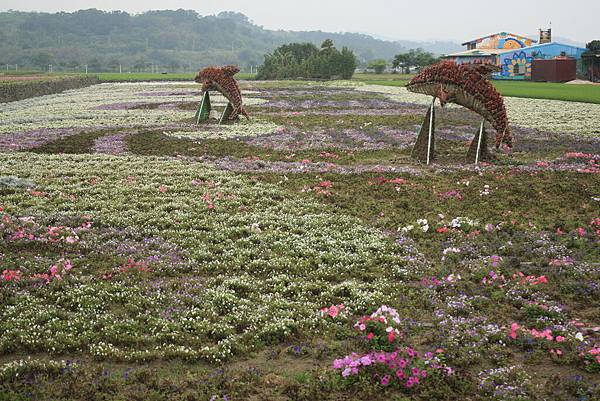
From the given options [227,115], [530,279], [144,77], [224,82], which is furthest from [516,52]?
[530,279]

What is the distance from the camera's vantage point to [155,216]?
1530cm

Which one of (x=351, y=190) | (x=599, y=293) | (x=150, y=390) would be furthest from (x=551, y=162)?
(x=150, y=390)

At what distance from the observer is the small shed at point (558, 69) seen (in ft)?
287

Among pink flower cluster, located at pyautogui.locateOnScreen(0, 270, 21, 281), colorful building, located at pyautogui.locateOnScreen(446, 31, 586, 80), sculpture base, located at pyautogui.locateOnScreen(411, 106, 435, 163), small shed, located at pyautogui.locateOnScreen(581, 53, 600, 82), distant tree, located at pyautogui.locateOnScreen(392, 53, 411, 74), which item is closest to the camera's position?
pink flower cluster, located at pyautogui.locateOnScreen(0, 270, 21, 281)

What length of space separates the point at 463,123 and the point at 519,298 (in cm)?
2907

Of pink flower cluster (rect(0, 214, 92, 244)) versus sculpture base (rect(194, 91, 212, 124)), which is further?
sculpture base (rect(194, 91, 212, 124))

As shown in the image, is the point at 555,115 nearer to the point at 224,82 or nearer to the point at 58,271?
the point at 224,82

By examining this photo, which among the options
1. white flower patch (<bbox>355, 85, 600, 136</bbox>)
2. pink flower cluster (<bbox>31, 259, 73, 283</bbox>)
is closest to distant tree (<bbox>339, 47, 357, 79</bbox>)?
white flower patch (<bbox>355, 85, 600, 136</bbox>)

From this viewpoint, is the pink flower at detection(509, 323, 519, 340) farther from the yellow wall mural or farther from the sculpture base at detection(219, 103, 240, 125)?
the yellow wall mural

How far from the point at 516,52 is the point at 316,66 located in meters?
40.3

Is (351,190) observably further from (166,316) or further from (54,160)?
(54,160)

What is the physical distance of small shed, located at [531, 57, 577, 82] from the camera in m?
87.6

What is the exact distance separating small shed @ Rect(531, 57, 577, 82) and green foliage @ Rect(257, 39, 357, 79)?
126 feet

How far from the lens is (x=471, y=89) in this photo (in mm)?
21406
